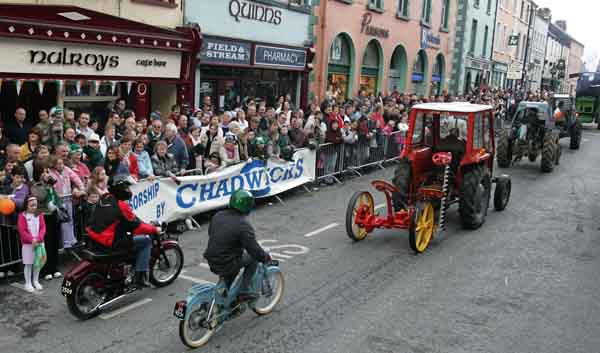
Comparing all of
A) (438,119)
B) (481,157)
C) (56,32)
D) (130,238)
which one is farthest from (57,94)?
(481,157)

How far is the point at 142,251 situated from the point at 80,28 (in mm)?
6994

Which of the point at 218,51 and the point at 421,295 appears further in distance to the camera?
the point at 218,51

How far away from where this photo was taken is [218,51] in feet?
54.0

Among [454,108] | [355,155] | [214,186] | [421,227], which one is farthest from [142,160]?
[355,155]

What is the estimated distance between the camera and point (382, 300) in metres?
7.24

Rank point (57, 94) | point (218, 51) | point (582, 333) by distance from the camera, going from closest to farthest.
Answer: point (582, 333) < point (57, 94) < point (218, 51)

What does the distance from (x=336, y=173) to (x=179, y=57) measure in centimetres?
502

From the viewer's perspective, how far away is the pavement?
19.9 ft

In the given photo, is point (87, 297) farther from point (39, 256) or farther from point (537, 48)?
point (537, 48)

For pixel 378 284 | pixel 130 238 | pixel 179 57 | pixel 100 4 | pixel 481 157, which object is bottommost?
pixel 378 284

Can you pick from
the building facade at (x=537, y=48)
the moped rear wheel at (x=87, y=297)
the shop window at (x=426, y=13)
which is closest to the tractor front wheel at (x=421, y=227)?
the moped rear wheel at (x=87, y=297)

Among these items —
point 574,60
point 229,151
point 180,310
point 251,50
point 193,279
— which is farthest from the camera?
point 574,60

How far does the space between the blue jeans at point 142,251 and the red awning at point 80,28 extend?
20.4ft

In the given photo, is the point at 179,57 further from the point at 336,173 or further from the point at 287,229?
the point at 287,229
